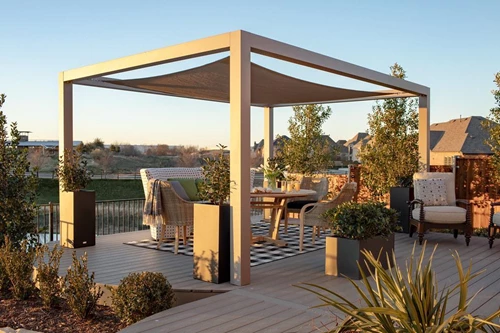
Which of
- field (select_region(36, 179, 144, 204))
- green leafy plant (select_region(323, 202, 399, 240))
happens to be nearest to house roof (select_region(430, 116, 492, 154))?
field (select_region(36, 179, 144, 204))

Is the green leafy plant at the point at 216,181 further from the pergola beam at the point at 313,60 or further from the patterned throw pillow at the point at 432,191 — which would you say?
the patterned throw pillow at the point at 432,191

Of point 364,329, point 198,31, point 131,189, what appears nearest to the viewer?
point 364,329

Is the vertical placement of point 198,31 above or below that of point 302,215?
above

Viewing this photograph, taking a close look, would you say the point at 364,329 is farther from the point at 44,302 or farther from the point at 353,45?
the point at 353,45

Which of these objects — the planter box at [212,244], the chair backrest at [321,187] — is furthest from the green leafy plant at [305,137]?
the planter box at [212,244]

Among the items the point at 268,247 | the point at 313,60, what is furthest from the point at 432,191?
the point at 313,60

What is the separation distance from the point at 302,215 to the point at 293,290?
2.10 meters

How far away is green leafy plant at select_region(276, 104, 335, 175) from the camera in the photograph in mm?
12500

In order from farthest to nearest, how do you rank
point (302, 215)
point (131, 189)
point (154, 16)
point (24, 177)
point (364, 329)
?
point (131, 189) < point (154, 16) < point (302, 215) < point (24, 177) < point (364, 329)

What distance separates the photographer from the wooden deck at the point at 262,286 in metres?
3.64

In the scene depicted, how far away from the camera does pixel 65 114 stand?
A: 7000 mm

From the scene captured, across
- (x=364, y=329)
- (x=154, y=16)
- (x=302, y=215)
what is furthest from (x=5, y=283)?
(x=154, y=16)

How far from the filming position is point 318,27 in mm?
10367

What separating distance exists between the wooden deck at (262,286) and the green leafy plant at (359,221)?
531 mm
